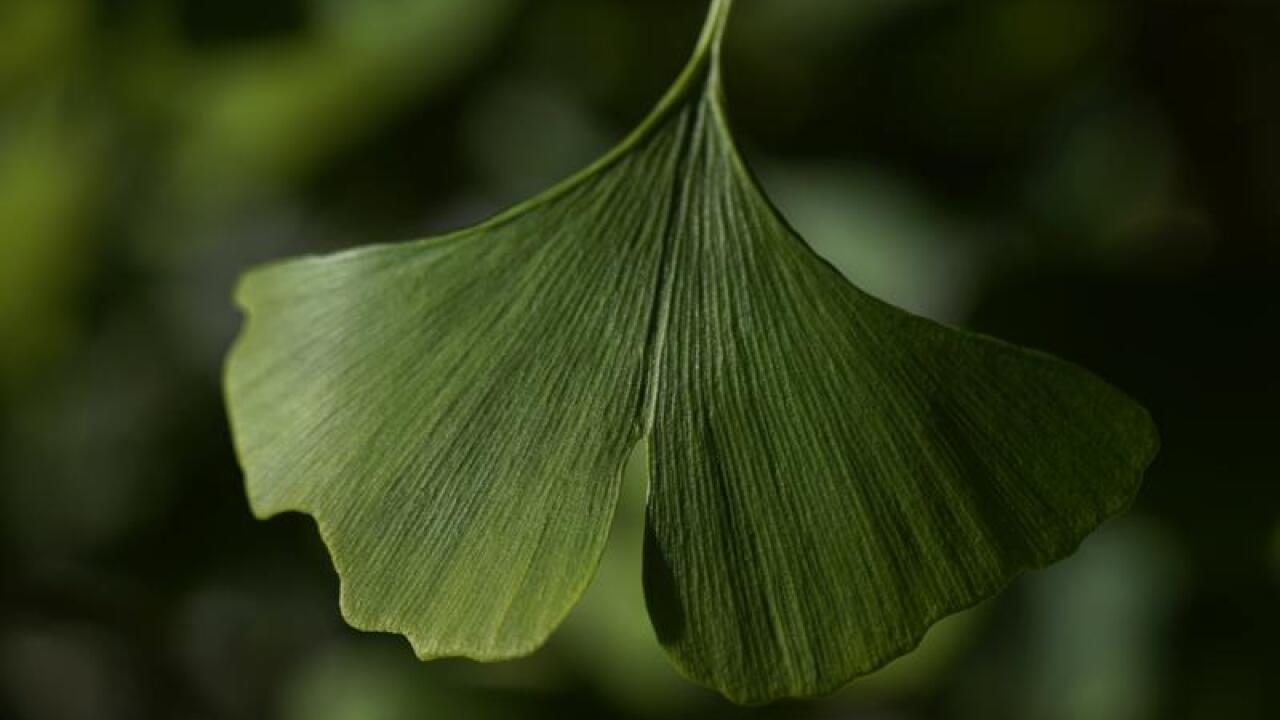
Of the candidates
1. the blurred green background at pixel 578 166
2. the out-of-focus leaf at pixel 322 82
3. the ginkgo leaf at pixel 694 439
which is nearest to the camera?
the ginkgo leaf at pixel 694 439

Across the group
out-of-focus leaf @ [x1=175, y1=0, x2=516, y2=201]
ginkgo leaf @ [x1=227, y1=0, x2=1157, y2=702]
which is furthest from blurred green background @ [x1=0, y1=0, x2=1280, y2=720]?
ginkgo leaf @ [x1=227, y1=0, x2=1157, y2=702]

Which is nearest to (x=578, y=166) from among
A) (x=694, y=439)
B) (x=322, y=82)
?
(x=322, y=82)

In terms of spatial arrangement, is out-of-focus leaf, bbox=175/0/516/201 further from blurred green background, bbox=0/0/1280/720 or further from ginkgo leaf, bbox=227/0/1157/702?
ginkgo leaf, bbox=227/0/1157/702

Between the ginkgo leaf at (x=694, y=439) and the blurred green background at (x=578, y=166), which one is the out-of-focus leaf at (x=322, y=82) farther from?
the ginkgo leaf at (x=694, y=439)

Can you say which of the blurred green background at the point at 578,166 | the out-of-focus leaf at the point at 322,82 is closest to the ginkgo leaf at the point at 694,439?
the blurred green background at the point at 578,166

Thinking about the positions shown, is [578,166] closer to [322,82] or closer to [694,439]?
[322,82]
